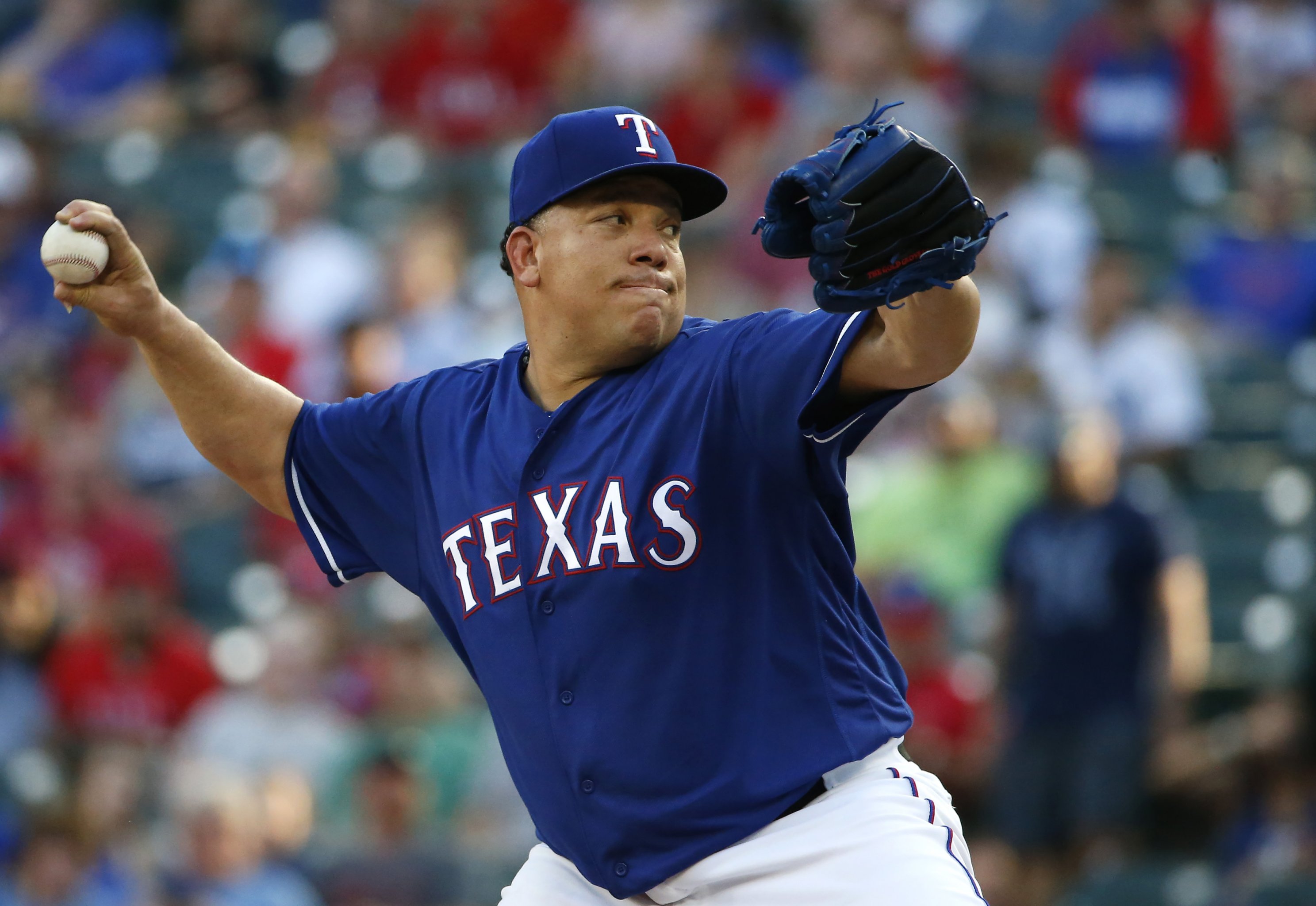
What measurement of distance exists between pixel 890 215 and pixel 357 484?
1.44 metres

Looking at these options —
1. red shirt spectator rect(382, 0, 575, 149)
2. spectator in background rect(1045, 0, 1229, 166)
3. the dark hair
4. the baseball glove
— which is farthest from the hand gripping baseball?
red shirt spectator rect(382, 0, 575, 149)

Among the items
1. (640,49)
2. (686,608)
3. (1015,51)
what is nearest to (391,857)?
(686,608)

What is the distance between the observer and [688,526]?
3096 millimetres

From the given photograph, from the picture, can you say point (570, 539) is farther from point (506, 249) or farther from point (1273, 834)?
point (1273, 834)

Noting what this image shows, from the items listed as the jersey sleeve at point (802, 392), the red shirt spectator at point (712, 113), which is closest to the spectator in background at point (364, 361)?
the red shirt spectator at point (712, 113)

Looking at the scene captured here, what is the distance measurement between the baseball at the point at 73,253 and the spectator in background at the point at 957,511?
4330 millimetres

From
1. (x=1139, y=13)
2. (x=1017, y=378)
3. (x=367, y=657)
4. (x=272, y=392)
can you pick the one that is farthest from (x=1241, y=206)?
(x=272, y=392)

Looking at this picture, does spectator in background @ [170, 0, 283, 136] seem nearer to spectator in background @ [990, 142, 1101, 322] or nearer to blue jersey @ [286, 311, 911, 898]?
spectator in background @ [990, 142, 1101, 322]

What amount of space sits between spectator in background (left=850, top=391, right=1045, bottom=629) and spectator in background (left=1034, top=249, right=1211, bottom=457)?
458 mm

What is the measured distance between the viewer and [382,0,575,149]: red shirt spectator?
10625 millimetres

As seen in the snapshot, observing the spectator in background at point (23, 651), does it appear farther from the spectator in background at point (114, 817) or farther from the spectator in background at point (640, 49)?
the spectator in background at point (640, 49)

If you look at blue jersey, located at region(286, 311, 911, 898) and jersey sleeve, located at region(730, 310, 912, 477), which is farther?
blue jersey, located at region(286, 311, 911, 898)

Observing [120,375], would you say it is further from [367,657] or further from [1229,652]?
[1229,652]

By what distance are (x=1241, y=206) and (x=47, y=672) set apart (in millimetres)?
6183
